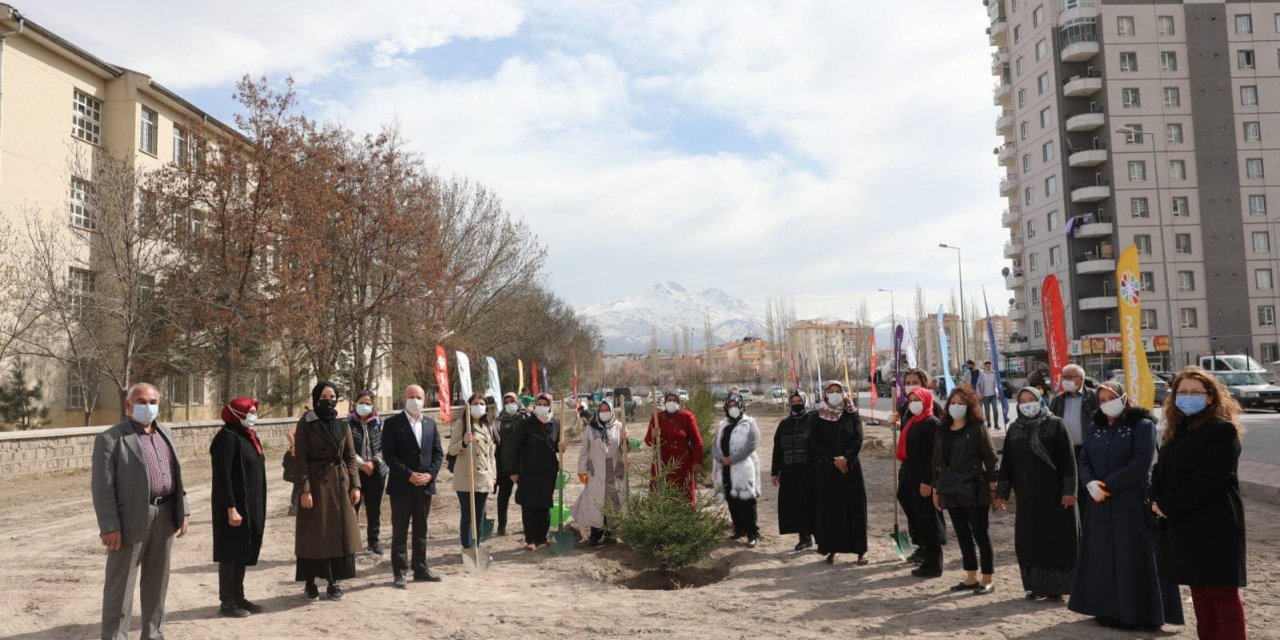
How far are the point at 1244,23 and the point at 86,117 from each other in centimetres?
A: 6291

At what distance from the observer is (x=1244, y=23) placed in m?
54.2

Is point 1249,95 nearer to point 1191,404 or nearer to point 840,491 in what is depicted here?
point 840,491

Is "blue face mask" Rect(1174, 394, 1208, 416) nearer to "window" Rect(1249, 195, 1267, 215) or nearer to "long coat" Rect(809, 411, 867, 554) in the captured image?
"long coat" Rect(809, 411, 867, 554)

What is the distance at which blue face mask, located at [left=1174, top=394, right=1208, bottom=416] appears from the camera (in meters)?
5.12

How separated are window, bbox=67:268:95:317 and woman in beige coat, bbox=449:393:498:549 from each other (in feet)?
52.7

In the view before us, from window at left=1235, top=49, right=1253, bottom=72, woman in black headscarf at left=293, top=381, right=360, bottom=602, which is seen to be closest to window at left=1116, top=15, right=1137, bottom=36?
window at left=1235, top=49, right=1253, bottom=72

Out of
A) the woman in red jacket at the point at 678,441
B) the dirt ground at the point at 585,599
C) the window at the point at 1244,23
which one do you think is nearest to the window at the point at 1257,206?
the window at the point at 1244,23

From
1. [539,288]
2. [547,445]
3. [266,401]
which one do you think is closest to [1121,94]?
[539,288]

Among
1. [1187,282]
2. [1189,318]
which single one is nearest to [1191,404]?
[1189,318]

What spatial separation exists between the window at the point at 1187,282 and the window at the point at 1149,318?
2284mm

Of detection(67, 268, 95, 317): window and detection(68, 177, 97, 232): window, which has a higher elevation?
detection(68, 177, 97, 232): window

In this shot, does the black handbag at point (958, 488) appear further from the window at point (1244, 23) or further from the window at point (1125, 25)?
the window at point (1244, 23)

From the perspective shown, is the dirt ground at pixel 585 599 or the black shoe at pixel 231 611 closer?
the dirt ground at pixel 585 599

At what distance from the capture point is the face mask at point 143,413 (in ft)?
19.6
